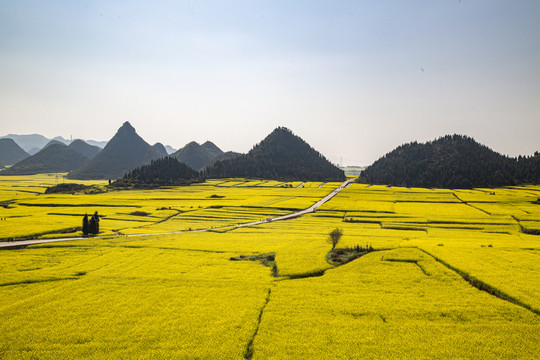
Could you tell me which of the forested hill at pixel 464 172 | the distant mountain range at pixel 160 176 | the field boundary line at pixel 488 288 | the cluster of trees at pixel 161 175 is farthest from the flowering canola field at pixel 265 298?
the forested hill at pixel 464 172

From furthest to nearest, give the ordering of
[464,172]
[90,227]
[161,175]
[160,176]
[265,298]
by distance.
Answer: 1. [161,175]
2. [160,176]
3. [464,172]
4. [90,227]
5. [265,298]

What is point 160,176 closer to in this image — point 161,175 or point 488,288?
point 161,175

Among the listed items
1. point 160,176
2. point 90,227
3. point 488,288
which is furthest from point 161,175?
point 488,288

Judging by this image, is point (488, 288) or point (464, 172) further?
point (464, 172)

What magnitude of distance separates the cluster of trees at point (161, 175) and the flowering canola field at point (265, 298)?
110 metres

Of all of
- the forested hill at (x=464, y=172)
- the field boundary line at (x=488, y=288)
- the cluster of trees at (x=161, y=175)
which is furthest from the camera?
the cluster of trees at (x=161, y=175)

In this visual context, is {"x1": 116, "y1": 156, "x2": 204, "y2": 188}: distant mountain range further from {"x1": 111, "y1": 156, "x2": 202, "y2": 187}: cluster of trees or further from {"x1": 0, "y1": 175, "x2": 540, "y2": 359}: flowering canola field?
{"x1": 0, "y1": 175, "x2": 540, "y2": 359}: flowering canola field

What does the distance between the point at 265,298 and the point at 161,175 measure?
161m

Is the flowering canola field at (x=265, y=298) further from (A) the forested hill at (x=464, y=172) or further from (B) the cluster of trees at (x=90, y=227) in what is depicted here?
(A) the forested hill at (x=464, y=172)

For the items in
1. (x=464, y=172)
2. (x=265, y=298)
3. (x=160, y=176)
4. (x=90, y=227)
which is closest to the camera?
(x=265, y=298)

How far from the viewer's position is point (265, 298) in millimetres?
26609

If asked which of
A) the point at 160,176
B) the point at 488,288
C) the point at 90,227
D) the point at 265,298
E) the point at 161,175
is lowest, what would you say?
the point at 265,298

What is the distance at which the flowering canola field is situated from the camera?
62.8 ft

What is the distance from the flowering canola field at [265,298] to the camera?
62.8 ft
